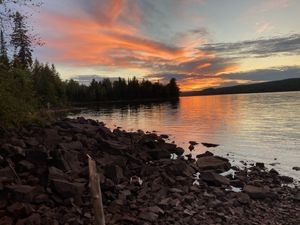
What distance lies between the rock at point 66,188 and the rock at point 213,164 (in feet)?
39.2

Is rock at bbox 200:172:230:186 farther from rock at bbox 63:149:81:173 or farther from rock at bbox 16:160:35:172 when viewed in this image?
rock at bbox 16:160:35:172

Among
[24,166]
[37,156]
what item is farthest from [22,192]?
[37,156]

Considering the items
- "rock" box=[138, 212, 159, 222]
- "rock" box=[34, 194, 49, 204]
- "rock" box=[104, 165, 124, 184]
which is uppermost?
"rock" box=[34, 194, 49, 204]

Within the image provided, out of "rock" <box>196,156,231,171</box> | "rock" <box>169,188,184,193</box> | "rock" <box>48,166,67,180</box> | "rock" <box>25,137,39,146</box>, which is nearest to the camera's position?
"rock" <box>48,166,67,180</box>

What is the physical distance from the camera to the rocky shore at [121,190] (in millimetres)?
11242

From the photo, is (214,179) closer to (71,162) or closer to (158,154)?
(158,154)

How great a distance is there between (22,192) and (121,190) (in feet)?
14.4

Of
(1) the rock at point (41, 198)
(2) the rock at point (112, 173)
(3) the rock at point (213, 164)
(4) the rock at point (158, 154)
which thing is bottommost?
(3) the rock at point (213, 164)

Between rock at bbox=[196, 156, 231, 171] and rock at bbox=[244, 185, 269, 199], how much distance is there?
5656mm

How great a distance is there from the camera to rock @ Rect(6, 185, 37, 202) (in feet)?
36.4

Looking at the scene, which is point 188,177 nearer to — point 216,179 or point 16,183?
point 216,179

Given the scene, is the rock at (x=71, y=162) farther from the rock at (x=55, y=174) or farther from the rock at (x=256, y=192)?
the rock at (x=256, y=192)

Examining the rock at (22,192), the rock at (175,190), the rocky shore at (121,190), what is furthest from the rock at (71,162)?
the rock at (175,190)

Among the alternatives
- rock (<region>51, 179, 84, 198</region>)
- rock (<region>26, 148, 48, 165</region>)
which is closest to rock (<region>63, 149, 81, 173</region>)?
rock (<region>26, 148, 48, 165</region>)
